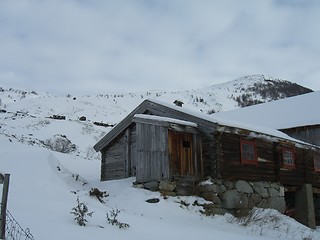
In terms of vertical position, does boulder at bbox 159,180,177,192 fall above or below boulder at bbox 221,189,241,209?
above

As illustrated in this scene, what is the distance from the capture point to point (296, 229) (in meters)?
14.7

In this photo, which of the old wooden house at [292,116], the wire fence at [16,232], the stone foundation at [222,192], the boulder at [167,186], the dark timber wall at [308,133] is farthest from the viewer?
the old wooden house at [292,116]

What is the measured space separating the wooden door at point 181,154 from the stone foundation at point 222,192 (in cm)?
45

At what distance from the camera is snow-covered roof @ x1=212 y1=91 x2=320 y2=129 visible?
26594 millimetres

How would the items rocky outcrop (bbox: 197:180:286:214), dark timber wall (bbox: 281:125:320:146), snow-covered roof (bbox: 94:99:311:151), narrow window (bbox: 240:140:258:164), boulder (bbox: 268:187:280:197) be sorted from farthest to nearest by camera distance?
dark timber wall (bbox: 281:125:320:146) → boulder (bbox: 268:187:280:197) → narrow window (bbox: 240:140:258:164) → snow-covered roof (bbox: 94:99:311:151) → rocky outcrop (bbox: 197:180:286:214)

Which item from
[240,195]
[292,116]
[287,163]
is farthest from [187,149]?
[292,116]

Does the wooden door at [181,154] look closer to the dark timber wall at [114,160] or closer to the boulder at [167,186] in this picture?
the boulder at [167,186]

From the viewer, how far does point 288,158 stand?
1998 cm

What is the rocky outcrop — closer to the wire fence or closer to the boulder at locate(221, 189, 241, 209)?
the boulder at locate(221, 189, 241, 209)

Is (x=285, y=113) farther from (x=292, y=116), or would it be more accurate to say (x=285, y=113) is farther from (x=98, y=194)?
(x=98, y=194)

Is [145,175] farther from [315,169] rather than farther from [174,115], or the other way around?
[315,169]

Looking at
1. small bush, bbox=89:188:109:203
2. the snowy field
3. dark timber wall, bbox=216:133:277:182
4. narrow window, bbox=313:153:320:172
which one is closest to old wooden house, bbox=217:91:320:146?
narrow window, bbox=313:153:320:172

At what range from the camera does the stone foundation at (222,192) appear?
562 inches

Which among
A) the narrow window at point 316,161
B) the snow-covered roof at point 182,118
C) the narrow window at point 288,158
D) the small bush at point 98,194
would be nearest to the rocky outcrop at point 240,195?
the narrow window at point 288,158
